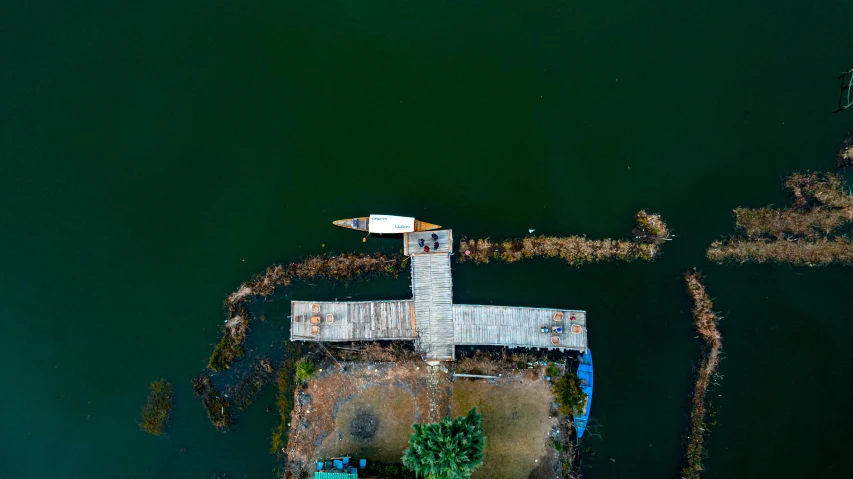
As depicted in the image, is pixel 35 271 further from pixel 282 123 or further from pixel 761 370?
pixel 761 370

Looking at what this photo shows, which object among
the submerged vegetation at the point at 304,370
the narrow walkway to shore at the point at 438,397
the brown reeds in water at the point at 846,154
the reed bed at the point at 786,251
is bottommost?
the narrow walkway to shore at the point at 438,397

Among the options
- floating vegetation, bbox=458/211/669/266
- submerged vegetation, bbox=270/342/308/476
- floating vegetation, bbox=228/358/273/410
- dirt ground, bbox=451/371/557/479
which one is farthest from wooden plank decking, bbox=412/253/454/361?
floating vegetation, bbox=228/358/273/410

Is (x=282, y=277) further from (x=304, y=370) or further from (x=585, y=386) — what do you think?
(x=585, y=386)

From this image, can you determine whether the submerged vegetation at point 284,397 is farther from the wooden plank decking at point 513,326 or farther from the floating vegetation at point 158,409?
the wooden plank decking at point 513,326

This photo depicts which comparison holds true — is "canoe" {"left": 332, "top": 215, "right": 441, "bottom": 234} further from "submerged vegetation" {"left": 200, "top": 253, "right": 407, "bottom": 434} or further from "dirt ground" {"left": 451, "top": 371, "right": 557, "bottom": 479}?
Result: "dirt ground" {"left": 451, "top": 371, "right": 557, "bottom": 479}

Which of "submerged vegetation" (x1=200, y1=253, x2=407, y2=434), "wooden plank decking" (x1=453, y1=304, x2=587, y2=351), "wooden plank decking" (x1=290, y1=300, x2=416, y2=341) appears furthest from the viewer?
"submerged vegetation" (x1=200, y1=253, x2=407, y2=434)

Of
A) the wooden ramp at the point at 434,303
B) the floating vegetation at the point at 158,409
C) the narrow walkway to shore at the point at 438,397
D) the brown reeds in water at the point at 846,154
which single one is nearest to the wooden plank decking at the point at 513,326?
the wooden ramp at the point at 434,303
